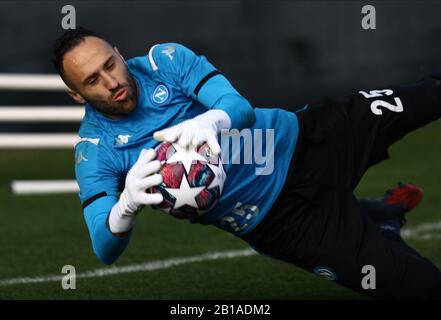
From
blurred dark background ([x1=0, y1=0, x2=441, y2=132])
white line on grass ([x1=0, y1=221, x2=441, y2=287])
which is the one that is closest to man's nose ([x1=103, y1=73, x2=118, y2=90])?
white line on grass ([x1=0, y1=221, x2=441, y2=287])

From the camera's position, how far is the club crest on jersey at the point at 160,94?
4.91 meters

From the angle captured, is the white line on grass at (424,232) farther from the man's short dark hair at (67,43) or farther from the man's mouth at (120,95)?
the man's short dark hair at (67,43)

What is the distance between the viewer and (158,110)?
16.1 ft

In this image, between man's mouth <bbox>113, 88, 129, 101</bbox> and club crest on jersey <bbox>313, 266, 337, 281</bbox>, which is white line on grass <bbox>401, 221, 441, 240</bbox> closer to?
club crest on jersey <bbox>313, 266, 337, 281</bbox>

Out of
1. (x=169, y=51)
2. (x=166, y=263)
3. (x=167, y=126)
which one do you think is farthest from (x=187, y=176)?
(x=166, y=263)

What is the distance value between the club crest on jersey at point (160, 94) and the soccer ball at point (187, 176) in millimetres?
489

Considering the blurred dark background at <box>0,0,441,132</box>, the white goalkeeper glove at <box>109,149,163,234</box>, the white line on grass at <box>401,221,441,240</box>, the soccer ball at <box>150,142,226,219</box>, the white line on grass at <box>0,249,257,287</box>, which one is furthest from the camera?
the blurred dark background at <box>0,0,441,132</box>

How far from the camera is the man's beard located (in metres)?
4.73

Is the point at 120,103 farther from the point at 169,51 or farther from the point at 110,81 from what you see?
the point at 169,51

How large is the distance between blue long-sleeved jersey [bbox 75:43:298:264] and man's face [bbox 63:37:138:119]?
0.13 meters

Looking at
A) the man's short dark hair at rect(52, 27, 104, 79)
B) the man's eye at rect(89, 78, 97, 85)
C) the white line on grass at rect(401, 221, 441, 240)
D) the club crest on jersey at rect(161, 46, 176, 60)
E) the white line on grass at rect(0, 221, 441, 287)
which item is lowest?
the white line on grass at rect(401, 221, 441, 240)

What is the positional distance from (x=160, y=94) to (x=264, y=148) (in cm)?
59

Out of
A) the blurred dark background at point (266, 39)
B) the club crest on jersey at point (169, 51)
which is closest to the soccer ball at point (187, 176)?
the club crest on jersey at point (169, 51)
